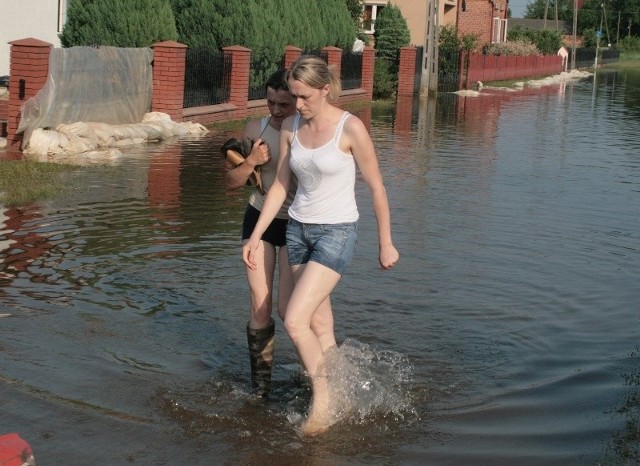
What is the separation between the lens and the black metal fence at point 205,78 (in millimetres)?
22172

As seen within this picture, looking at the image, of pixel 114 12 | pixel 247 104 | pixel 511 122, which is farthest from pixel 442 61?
pixel 114 12

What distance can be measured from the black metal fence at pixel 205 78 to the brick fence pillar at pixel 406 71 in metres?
14.3

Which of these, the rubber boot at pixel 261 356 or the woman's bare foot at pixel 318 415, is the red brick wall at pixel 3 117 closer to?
the rubber boot at pixel 261 356

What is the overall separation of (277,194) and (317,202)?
0.25 m

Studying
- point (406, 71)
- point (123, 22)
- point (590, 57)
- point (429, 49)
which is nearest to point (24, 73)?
point (123, 22)

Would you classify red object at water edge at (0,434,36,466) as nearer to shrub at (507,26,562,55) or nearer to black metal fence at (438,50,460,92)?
black metal fence at (438,50,460,92)

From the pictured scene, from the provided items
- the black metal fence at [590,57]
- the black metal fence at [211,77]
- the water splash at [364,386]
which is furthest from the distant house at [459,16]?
the water splash at [364,386]

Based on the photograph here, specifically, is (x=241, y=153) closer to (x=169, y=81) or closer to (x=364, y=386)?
(x=364, y=386)

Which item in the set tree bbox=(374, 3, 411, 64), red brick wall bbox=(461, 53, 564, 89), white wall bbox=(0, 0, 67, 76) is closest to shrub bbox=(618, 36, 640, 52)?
red brick wall bbox=(461, 53, 564, 89)

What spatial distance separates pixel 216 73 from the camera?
76.9 feet

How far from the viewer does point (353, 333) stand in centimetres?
734

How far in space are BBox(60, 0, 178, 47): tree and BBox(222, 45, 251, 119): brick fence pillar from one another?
212 cm

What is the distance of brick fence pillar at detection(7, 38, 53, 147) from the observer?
16.1m

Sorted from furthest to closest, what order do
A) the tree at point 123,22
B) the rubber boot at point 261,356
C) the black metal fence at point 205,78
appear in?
the black metal fence at point 205,78 < the tree at point 123,22 < the rubber boot at point 261,356
